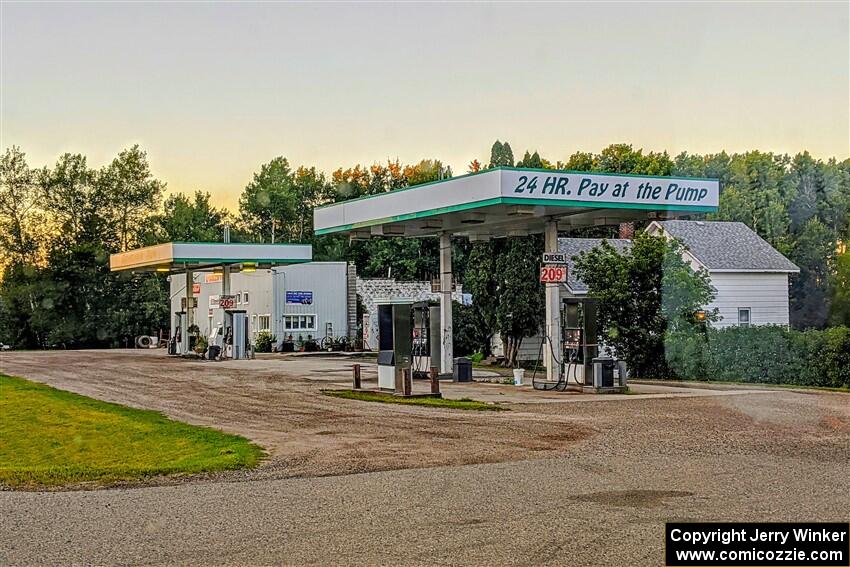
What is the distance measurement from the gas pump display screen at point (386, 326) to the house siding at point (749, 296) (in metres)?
13.6

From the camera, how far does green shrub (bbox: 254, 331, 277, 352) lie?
57969 mm

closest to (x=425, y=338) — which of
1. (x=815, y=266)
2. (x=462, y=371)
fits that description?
(x=462, y=371)

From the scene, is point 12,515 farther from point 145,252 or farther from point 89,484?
point 145,252

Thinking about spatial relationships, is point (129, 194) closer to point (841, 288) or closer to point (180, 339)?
point (180, 339)

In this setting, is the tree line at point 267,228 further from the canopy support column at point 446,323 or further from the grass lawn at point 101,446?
the grass lawn at point 101,446

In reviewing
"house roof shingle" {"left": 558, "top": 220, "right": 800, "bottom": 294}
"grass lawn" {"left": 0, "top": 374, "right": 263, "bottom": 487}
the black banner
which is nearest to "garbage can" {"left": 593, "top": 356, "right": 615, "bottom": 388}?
"house roof shingle" {"left": 558, "top": 220, "right": 800, "bottom": 294}

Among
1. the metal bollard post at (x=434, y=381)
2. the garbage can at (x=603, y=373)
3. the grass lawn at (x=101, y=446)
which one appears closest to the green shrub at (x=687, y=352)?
the garbage can at (x=603, y=373)

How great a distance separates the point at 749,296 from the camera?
38.7m

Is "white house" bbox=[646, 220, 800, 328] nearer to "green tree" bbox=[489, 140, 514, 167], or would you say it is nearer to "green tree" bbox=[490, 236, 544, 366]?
"green tree" bbox=[490, 236, 544, 366]

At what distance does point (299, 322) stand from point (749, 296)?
91.0ft

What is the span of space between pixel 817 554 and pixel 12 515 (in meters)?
8.00

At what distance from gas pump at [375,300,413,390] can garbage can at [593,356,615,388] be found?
449 cm

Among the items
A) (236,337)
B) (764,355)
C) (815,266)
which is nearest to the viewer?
(815,266)

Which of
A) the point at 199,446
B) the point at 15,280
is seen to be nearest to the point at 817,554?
the point at 199,446
